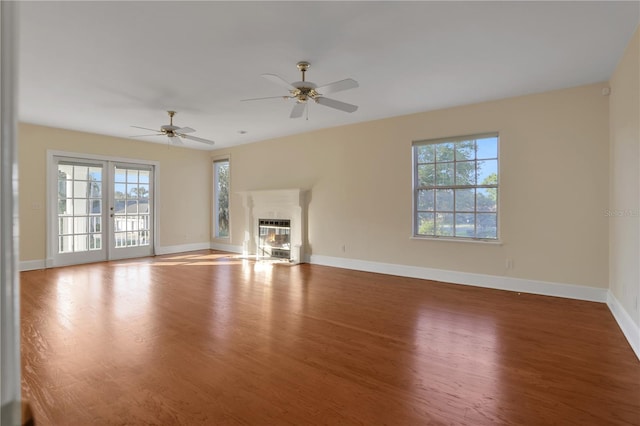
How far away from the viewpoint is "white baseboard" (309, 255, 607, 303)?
415cm

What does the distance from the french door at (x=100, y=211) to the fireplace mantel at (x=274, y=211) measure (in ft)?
6.83

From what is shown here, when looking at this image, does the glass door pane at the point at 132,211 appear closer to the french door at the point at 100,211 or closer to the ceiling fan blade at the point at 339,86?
the french door at the point at 100,211

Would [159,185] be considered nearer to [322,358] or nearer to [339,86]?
[339,86]

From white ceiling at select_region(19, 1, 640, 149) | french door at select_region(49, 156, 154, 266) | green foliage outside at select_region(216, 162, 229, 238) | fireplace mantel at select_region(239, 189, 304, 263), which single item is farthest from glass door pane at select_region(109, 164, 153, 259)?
white ceiling at select_region(19, 1, 640, 149)

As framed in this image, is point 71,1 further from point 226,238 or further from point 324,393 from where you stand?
point 226,238

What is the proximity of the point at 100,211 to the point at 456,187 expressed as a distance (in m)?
6.47

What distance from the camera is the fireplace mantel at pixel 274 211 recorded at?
670cm

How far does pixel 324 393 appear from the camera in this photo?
85.8 inches

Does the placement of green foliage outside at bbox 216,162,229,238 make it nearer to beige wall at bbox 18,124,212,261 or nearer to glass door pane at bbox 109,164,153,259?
beige wall at bbox 18,124,212,261

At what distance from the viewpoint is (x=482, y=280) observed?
4.81 metres

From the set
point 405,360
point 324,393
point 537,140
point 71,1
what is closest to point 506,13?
point 537,140

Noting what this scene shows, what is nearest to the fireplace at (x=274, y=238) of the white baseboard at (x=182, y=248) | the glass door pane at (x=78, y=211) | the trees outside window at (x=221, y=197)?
the trees outside window at (x=221, y=197)

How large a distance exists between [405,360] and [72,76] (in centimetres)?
432

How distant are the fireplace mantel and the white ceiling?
2.21 m
